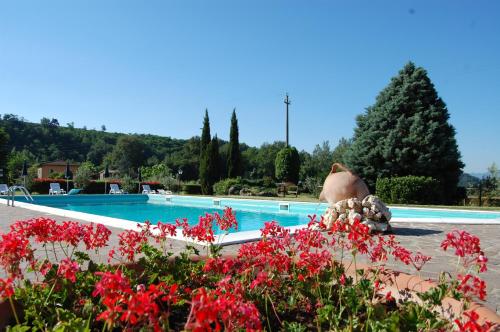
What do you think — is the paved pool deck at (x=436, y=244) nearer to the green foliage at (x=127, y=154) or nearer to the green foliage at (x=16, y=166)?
the green foliage at (x=16, y=166)

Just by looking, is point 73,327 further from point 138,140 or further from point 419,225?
point 138,140

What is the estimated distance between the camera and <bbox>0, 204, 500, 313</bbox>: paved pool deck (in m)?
3.96

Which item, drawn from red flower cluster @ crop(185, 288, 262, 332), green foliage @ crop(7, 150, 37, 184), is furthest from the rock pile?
green foliage @ crop(7, 150, 37, 184)

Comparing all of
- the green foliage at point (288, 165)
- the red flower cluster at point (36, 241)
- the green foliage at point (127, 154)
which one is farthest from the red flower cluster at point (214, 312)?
the green foliage at point (127, 154)

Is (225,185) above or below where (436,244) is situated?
above

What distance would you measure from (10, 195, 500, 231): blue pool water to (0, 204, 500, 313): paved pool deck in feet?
8.55

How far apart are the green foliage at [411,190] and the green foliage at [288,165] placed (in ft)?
29.9

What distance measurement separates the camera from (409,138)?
1636cm

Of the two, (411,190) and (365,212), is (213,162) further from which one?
(365,212)

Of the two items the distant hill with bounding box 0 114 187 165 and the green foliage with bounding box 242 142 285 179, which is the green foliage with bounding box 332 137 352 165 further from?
the distant hill with bounding box 0 114 187 165

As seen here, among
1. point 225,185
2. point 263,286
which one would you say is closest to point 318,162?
point 225,185

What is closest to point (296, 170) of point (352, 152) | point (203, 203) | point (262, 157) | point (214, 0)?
point (352, 152)

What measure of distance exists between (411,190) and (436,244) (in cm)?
943

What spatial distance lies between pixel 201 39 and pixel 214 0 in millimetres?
2354
